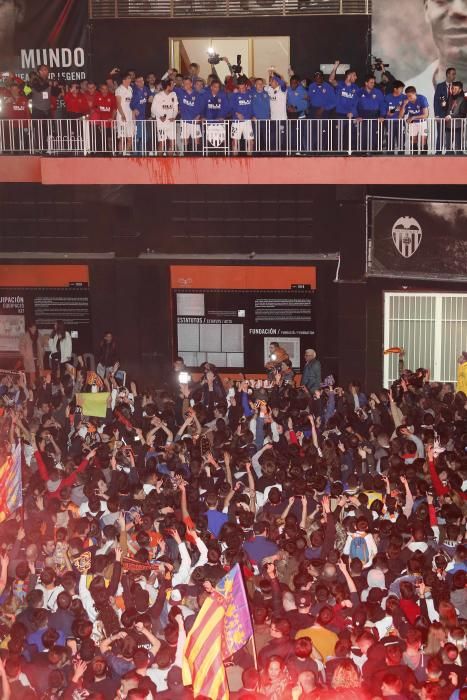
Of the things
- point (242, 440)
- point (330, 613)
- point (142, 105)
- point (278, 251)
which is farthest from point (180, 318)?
point (330, 613)

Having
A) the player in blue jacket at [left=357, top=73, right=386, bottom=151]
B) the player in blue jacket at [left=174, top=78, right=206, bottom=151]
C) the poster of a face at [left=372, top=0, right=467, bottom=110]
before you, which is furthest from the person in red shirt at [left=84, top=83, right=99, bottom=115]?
the poster of a face at [left=372, top=0, right=467, bottom=110]

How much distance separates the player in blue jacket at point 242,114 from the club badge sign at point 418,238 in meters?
3.40

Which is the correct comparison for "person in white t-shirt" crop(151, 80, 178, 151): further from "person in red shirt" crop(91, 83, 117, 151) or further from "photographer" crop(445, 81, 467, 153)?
"photographer" crop(445, 81, 467, 153)

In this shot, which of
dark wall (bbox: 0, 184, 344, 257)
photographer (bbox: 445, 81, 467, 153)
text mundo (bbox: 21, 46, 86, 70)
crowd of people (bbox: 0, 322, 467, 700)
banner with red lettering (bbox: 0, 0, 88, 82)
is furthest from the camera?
dark wall (bbox: 0, 184, 344, 257)

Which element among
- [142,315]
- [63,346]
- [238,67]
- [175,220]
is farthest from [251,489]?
[175,220]

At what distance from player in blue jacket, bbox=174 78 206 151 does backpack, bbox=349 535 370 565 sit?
939 cm

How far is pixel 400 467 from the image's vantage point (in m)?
12.9

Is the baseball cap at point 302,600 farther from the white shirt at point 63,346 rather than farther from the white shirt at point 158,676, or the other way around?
the white shirt at point 63,346

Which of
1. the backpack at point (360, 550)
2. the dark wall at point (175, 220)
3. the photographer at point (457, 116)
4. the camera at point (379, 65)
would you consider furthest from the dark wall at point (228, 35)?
the backpack at point (360, 550)

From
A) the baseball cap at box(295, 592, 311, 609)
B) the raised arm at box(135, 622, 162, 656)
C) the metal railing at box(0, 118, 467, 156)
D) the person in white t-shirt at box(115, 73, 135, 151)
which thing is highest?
the person in white t-shirt at box(115, 73, 135, 151)

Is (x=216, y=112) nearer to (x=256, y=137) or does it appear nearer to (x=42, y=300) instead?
(x=256, y=137)

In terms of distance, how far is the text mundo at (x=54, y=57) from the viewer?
21.7 meters

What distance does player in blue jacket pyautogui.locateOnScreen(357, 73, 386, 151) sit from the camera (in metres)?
18.5

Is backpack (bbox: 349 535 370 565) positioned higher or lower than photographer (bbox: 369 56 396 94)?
lower
